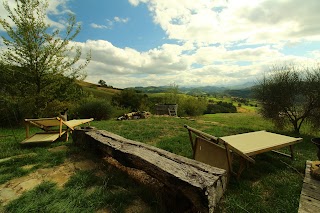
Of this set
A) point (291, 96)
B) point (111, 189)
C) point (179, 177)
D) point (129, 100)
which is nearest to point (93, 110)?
point (129, 100)

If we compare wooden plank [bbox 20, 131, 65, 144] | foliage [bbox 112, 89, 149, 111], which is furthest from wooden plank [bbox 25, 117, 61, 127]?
foliage [bbox 112, 89, 149, 111]

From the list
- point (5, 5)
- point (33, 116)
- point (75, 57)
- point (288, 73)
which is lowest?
point (33, 116)

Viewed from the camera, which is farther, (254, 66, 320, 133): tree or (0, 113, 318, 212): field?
(254, 66, 320, 133): tree

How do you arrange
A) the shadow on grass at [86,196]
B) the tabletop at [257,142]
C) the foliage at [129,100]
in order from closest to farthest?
1. the shadow on grass at [86,196]
2. the tabletop at [257,142]
3. the foliage at [129,100]

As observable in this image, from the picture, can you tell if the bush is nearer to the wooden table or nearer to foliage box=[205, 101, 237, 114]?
the wooden table

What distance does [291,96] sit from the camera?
8938 mm

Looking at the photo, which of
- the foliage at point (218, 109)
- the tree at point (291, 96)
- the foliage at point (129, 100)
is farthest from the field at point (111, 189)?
the foliage at point (218, 109)

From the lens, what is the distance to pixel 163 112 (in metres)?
17.4

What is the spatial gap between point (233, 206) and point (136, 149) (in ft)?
6.07

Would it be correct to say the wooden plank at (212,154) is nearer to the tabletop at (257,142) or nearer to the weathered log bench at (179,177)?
the tabletop at (257,142)

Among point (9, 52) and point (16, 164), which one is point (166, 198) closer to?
point (16, 164)

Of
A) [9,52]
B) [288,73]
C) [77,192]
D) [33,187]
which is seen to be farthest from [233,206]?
[9,52]

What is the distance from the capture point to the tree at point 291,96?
8.36m

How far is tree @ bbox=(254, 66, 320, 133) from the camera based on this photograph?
836cm
